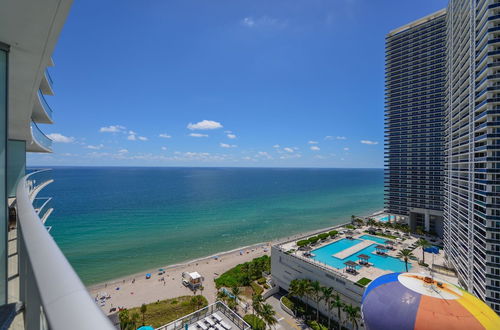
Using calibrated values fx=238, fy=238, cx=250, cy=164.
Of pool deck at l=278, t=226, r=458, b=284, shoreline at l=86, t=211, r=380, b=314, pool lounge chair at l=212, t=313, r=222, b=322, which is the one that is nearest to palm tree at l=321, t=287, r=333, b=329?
pool deck at l=278, t=226, r=458, b=284

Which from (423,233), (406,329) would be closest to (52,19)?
(406,329)

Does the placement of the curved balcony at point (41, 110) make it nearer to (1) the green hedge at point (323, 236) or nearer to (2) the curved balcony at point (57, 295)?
(2) the curved balcony at point (57, 295)

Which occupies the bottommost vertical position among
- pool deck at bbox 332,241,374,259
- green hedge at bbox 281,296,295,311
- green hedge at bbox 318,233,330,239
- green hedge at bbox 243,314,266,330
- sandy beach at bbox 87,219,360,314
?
sandy beach at bbox 87,219,360,314

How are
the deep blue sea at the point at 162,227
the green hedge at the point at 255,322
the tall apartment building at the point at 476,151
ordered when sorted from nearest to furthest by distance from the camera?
the tall apartment building at the point at 476,151, the green hedge at the point at 255,322, the deep blue sea at the point at 162,227

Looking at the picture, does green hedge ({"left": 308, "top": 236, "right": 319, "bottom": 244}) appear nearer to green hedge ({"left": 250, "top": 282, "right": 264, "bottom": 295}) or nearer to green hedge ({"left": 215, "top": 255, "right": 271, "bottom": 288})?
green hedge ({"left": 215, "top": 255, "right": 271, "bottom": 288})

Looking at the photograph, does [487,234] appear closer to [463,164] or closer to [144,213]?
[463,164]

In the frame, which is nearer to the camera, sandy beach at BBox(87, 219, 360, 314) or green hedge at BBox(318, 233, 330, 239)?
sandy beach at BBox(87, 219, 360, 314)

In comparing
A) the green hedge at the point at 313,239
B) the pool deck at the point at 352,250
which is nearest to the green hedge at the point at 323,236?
the green hedge at the point at 313,239
